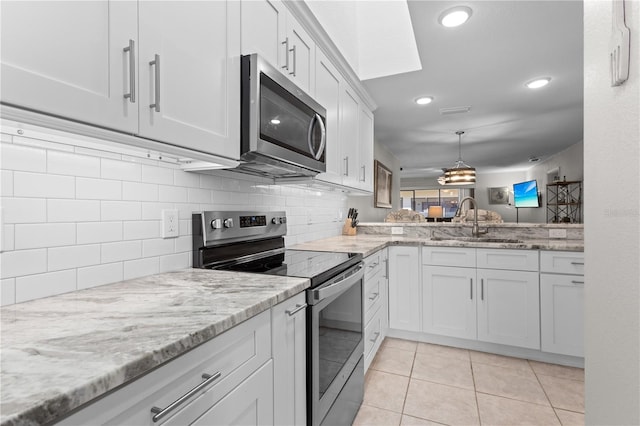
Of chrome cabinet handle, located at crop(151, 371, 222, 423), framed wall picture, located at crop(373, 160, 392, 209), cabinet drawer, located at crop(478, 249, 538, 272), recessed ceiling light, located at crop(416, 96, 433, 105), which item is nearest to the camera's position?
chrome cabinet handle, located at crop(151, 371, 222, 423)

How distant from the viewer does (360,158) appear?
284cm

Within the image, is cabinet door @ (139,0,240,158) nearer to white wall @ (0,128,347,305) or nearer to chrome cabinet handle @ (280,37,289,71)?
white wall @ (0,128,347,305)

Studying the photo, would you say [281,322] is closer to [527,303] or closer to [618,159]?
[618,159]

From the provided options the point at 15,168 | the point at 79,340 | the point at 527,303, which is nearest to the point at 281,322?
the point at 79,340

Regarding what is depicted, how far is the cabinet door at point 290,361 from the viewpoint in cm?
102

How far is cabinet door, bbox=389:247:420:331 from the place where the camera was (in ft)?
9.11

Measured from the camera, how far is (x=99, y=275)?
42.3 inches

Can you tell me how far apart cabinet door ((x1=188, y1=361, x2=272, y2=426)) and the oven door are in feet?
0.86

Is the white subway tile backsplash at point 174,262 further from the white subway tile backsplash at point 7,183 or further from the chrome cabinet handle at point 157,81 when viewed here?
the chrome cabinet handle at point 157,81

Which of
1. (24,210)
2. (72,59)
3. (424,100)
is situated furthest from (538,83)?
(24,210)

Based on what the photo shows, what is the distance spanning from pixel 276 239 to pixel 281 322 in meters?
1.05

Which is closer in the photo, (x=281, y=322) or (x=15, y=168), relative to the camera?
(x=15, y=168)

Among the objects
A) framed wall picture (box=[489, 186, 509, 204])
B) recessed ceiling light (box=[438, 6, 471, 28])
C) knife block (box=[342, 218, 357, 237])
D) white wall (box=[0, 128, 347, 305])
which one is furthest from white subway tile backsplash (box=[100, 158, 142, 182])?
framed wall picture (box=[489, 186, 509, 204])

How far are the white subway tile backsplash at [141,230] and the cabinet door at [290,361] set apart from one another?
2.08 feet
